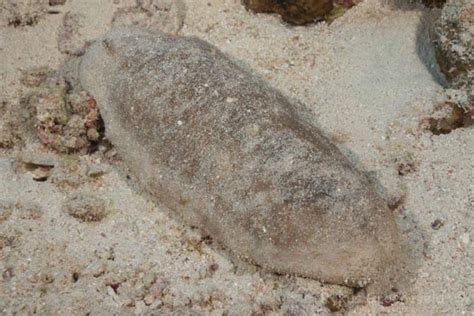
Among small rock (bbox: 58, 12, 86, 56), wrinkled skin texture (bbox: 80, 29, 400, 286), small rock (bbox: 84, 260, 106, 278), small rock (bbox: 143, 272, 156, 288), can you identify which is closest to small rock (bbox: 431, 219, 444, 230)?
wrinkled skin texture (bbox: 80, 29, 400, 286)

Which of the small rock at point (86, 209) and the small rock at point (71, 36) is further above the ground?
the small rock at point (71, 36)

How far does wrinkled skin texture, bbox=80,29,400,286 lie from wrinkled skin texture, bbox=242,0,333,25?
118cm

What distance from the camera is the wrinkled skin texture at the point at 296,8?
4562 mm

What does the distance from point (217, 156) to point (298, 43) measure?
6.06 ft

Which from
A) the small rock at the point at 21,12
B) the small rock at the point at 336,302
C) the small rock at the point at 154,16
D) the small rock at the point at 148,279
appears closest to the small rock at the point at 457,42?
the small rock at the point at 336,302

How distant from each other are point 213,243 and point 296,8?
2.29 m

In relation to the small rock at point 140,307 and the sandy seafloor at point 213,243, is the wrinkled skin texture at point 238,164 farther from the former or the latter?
the small rock at point 140,307

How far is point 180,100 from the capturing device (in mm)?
3336

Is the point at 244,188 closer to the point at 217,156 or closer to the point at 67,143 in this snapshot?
the point at 217,156

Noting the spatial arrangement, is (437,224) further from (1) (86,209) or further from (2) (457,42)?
(1) (86,209)

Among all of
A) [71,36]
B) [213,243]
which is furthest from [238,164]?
[71,36]

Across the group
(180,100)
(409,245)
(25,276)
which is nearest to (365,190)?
(409,245)

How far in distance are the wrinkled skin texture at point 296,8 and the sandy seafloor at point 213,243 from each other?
0.09 meters

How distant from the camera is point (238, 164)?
304 centimetres
